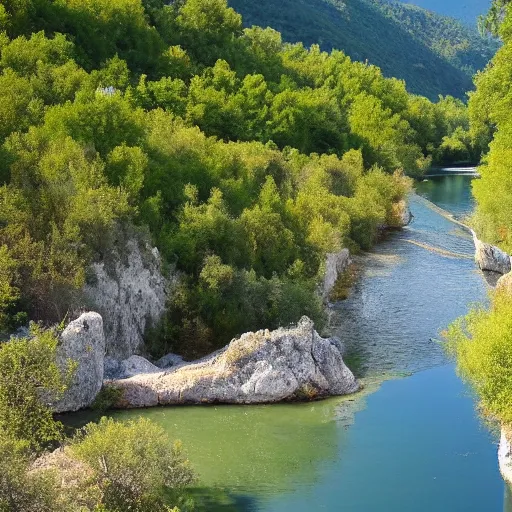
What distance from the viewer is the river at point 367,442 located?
23469mm

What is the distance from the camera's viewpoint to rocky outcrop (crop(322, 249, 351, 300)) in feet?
147

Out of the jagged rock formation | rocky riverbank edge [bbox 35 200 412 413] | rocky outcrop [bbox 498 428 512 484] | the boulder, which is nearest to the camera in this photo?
rocky outcrop [bbox 498 428 512 484]

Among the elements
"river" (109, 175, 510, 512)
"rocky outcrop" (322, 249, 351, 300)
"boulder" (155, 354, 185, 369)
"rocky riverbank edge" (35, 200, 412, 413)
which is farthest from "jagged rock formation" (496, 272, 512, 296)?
"boulder" (155, 354, 185, 369)

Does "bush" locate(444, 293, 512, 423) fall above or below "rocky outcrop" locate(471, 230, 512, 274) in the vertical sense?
above

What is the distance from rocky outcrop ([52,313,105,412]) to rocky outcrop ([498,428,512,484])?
14.3m

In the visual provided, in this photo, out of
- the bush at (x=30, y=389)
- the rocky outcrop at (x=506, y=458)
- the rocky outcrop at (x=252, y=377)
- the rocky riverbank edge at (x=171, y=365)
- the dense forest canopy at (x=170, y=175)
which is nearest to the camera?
the bush at (x=30, y=389)

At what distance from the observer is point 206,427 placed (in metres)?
27.7

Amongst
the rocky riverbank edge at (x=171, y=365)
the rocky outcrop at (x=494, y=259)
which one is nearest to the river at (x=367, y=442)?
the rocky riverbank edge at (x=171, y=365)

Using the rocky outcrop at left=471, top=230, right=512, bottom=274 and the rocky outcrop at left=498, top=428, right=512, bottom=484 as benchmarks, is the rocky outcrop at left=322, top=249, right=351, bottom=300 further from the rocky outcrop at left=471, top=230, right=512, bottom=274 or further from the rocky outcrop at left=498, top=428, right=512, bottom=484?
the rocky outcrop at left=498, top=428, right=512, bottom=484

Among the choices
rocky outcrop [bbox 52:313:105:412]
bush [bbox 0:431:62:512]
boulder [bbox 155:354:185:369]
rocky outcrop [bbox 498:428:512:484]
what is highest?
rocky outcrop [bbox 498:428:512:484]

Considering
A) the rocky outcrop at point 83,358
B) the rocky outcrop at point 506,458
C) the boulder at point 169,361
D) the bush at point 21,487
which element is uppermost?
the rocky outcrop at point 506,458

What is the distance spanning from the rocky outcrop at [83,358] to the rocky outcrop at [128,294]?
2748mm

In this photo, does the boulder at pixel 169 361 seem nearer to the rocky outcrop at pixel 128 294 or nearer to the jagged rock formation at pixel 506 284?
the rocky outcrop at pixel 128 294

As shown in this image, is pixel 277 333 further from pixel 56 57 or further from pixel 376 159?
pixel 376 159
